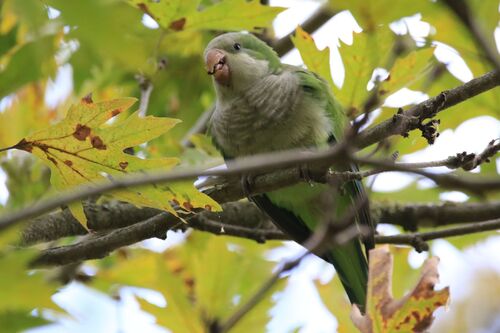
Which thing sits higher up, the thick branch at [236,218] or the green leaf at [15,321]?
the green leaf at [15,321]

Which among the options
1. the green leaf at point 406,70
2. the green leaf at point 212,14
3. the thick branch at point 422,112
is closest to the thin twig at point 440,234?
the green leaf at point 406,70

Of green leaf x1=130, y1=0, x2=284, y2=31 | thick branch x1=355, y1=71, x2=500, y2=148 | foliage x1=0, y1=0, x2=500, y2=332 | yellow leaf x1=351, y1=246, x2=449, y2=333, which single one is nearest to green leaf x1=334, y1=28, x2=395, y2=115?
foliage x1=0, y1=0, x2=500, y2=332

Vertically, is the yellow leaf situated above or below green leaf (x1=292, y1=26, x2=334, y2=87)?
below

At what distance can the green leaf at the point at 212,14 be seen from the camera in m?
2.72

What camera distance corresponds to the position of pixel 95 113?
7.20 ft

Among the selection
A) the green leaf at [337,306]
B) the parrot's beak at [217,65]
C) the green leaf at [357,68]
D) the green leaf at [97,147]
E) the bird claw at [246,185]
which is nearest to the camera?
the green leaf at [97,147]

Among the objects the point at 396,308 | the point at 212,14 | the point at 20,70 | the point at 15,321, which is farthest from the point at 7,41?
the point at 396,308

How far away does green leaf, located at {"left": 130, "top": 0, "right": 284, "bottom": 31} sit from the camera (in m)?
2.72

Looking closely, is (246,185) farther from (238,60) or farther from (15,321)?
(15,321)

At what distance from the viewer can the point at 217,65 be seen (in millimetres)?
3406

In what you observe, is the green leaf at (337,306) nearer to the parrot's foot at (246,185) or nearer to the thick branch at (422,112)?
the parrot's foot at (246,185)

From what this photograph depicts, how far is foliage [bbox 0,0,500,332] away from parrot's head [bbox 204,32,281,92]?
16 centimetres

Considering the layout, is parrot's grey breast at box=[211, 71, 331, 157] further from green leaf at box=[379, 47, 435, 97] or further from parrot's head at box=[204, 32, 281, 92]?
green leaf at box=[379, 47, 435, 97]

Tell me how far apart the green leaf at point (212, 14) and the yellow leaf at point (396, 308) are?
1.08 m
